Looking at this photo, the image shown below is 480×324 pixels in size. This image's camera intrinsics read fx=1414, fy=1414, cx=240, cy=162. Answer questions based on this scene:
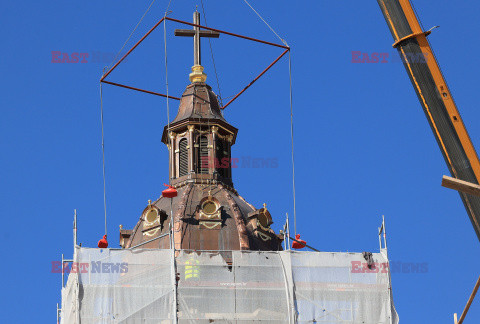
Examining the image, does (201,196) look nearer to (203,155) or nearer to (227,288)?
(203,155)

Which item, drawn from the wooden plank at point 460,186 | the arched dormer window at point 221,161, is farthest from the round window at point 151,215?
the wooden plank at point 460,186

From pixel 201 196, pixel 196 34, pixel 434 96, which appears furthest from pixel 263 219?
pixel 434 96

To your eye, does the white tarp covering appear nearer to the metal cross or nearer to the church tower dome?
the church tower dome

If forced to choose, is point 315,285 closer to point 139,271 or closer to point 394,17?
point 139,271

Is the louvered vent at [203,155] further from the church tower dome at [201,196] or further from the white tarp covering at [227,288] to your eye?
the white tarp covering at [227,288]

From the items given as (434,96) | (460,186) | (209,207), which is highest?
(434,96)

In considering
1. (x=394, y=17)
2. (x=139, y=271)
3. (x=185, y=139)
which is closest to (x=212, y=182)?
(x=185, y=139)

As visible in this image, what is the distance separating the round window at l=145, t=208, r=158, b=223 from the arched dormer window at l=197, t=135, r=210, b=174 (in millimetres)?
6109

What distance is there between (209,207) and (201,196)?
2052mm

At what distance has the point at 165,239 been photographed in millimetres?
85062

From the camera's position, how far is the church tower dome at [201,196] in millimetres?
85562

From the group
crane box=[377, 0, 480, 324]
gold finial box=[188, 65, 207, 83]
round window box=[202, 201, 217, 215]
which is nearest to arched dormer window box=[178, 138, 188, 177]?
gold finial box=[188, 65, 207, 83]

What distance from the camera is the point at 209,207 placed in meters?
87.0

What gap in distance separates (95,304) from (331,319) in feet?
38.6
